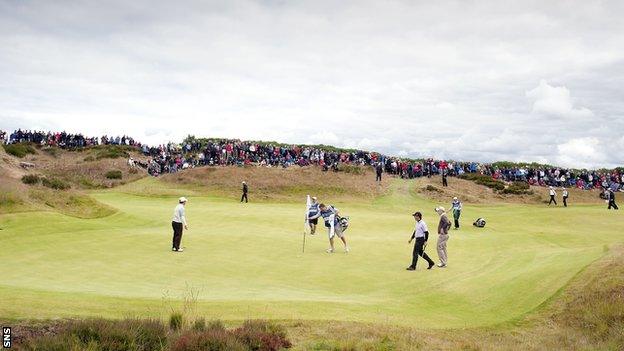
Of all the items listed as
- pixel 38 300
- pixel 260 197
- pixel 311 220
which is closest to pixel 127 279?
pixel 38 300

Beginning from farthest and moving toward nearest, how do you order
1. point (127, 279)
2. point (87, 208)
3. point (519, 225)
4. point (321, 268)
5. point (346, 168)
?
1. point (346, 168)
2. point (519, 225)
3. point (87, 208)
4. point (321, 268)
5. point (127, 279)

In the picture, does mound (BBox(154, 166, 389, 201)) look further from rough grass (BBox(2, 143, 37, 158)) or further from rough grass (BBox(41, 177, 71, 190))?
rough grass (BBox(2, 143, 37, 158))

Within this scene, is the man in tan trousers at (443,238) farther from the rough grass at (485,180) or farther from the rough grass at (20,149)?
the rough grass at (20,149)

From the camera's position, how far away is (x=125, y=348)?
9.81 meters

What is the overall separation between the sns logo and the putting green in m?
1.45

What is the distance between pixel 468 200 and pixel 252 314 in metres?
52.4

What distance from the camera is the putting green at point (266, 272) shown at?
13.5 m

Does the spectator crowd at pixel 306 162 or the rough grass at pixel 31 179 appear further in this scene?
the spectator crowd at pixel 306 162

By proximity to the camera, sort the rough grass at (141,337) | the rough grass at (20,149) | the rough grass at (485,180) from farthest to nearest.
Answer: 1. the rough grass at (20,149)
2. the rough grass at (485,180)
3. the rough grass at (141,337)

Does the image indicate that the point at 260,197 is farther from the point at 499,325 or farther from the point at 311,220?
the point at 499,325

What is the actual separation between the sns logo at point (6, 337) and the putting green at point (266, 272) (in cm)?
145

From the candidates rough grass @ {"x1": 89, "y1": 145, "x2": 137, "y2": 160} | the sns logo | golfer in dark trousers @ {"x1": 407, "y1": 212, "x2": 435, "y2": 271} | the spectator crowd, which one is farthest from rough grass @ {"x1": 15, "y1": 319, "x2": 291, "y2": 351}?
rough grass @ {"x1": 89, "y1": 145, "x2": 137, "y2": 160}

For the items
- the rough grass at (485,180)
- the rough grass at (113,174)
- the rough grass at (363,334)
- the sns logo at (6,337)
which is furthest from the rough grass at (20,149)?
the rough grass at (363,334)

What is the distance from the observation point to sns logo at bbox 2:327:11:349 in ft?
30.5
